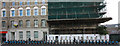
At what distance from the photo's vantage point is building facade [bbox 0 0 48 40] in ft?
98.6

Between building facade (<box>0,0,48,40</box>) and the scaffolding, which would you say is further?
building facade (<box>0,0,48,40</box>)

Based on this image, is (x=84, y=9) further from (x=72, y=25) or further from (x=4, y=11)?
(x=4, y=11)

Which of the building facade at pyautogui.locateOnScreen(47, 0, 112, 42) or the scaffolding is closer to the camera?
the building facade at pyautogui.locateOnScreen(47, 0, 112, 42)


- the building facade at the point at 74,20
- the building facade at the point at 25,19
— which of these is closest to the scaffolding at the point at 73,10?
the building facade at the point at 74,20

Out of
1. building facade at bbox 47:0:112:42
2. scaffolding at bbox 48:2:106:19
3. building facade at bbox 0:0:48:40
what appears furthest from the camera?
building facade at bbox 0:0:48:40

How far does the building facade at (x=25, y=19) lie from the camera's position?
98.6 ft

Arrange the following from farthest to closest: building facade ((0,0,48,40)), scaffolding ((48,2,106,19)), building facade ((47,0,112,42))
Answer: building facade ((0,0,48,40)) → scaffolding ((48,2,106,19)) → building facade ((47,0,112,42))

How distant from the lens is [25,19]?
30.8m

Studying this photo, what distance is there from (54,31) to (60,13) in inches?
191

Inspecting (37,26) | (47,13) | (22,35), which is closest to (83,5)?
(47,13)

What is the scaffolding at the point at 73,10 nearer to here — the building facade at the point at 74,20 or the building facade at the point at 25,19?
the building facade at the point at 74,20

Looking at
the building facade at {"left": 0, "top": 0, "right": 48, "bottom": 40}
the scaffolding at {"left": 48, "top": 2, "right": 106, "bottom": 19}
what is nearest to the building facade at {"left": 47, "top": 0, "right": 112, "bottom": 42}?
the scaffolding at {"left": 48, "top": 2, "right": 106, "bottom": 19}

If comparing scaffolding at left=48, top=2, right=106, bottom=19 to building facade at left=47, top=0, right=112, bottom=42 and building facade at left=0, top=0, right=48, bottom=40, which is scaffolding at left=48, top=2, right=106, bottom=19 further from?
building facade at left=0, top=0, right=48, bottom=40

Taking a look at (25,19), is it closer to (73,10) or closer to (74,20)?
(73,10)
